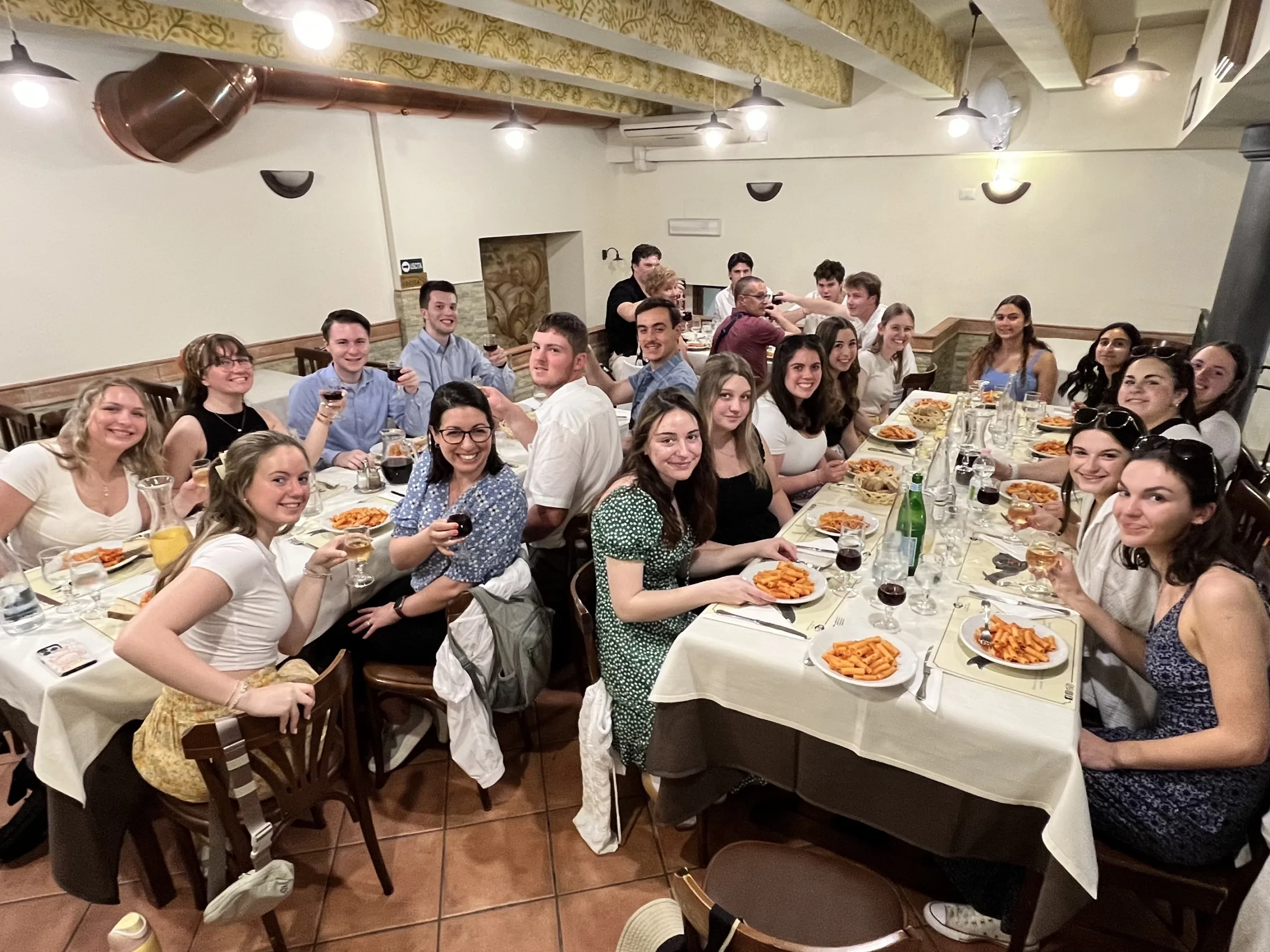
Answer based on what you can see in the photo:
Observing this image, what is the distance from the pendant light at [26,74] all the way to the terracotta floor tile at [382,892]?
3506 mm

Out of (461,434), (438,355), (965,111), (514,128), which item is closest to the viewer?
(461,434)

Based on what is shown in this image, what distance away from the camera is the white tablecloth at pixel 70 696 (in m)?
1.69

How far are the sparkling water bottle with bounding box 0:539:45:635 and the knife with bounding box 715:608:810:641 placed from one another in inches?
71.9

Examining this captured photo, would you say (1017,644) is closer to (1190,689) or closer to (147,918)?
(1190,689)

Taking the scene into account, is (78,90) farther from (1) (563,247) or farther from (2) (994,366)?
(2) (994,366)

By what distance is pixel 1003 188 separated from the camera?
651cm

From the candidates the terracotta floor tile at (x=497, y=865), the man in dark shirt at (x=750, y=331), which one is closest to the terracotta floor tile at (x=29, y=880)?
the terracotta floor tile at (x=497, y=865)

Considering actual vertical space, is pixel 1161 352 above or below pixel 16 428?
above

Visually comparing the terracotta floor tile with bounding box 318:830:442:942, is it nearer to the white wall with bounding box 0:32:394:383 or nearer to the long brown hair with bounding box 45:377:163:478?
the long brown hair with bounding box 45:377:163:478

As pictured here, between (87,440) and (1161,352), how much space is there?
4.10 m

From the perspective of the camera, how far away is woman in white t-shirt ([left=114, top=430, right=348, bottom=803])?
1587 mm

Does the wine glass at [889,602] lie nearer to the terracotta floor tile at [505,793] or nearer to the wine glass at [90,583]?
the terracotta floor tile at [505,793]

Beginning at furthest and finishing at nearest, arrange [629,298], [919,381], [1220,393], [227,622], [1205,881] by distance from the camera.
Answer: [629,298]
[919,381]
[1220,393]
[227,622]
[1205,881]

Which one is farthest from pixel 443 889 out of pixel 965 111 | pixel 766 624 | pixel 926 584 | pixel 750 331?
pixel 965 111
